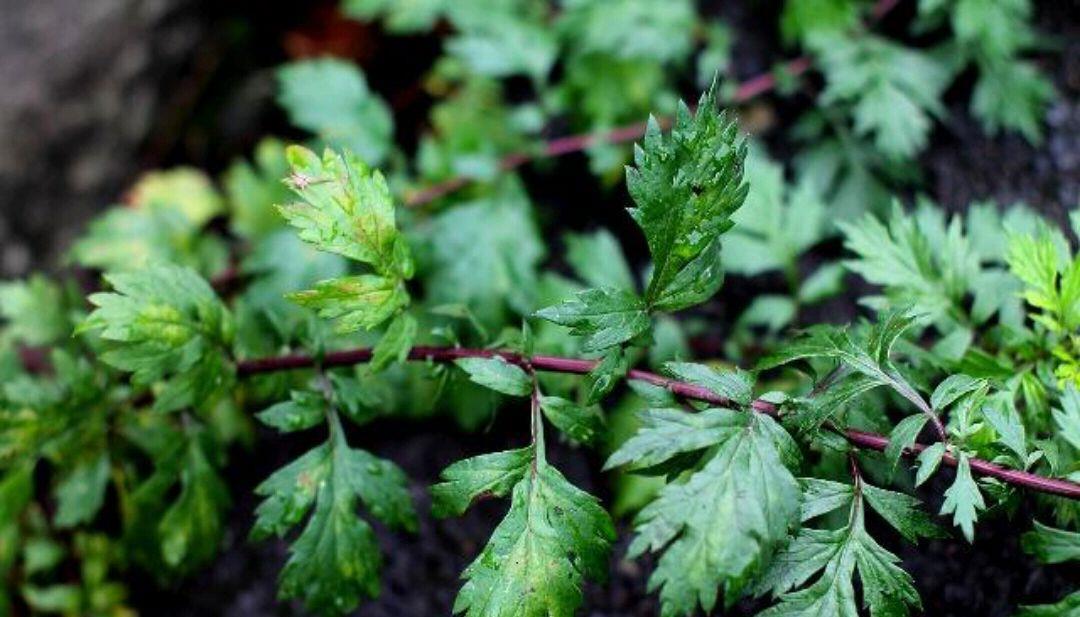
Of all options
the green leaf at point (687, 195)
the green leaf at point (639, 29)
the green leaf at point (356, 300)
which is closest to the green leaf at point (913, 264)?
the green leaf at point (687, 195)

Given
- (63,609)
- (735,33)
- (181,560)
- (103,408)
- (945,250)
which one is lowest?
(63,609)

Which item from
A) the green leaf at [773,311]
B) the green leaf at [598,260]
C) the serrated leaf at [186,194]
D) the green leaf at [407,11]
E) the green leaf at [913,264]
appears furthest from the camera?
the serrated leaf at [186,194]

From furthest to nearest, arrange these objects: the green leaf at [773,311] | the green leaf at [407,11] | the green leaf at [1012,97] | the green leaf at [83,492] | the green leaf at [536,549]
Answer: the green leaf at [407,11] < the green leaf at [1012,97] < the green leaf at [773,311] < the green leaf at [83,492] < the green leaf at [536,549]

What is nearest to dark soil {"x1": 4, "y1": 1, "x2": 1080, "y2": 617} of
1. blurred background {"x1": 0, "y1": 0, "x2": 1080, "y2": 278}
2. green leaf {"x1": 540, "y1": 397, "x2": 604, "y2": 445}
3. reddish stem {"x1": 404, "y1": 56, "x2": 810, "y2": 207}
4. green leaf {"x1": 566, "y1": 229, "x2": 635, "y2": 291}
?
blurred background {"x1": 0, "y1": 0, "x2": 1080, "y2": 278}

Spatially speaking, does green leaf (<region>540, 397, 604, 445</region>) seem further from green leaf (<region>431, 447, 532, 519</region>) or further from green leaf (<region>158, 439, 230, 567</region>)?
green leaf (<region>158, 439, 230, 567</region>)

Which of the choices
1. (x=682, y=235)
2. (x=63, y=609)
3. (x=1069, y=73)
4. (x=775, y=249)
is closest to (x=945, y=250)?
(x=775, y=249)

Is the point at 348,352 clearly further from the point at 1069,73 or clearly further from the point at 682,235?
the point at 1069,73

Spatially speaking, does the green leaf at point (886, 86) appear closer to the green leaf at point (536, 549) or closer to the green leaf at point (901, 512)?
the green leaf at point (901, 512)
